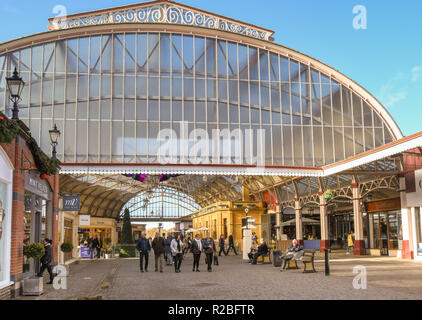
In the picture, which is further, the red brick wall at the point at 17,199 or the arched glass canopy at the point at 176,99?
the arched glass canopy at the point at 176,99

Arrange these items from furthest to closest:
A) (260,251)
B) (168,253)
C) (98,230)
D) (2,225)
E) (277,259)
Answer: (98,230), (168,253), (260,251), (277,259), (2,225)

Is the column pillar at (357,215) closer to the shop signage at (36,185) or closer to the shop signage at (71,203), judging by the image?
the shop signage at (71,203)

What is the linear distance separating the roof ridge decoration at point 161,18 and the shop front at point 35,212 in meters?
16.9

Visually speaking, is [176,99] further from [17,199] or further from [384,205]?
[17,199]

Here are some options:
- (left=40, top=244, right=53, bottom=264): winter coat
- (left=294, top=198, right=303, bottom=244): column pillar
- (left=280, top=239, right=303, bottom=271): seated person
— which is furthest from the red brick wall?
(left=294, top=198, right=303, bottom=244): column pillar

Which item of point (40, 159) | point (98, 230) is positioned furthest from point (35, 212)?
point (98, 230)

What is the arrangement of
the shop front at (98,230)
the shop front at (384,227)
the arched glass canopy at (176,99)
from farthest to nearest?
1. the shop front at (98,230)
2. the arched glass canopy at (176,99)
3. the shop front at (384,227)

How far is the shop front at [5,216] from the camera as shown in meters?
11.8

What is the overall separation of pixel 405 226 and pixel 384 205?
4211 mm

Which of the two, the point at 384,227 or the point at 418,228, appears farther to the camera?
the point at 384,227

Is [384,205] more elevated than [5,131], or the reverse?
[5,131]

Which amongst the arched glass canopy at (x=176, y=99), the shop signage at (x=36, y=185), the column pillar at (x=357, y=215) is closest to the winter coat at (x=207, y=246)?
the shop signage at (x=36, y=185)

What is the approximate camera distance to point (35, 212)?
653 inches

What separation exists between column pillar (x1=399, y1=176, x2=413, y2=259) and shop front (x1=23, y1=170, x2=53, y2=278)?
16637 millimetres
